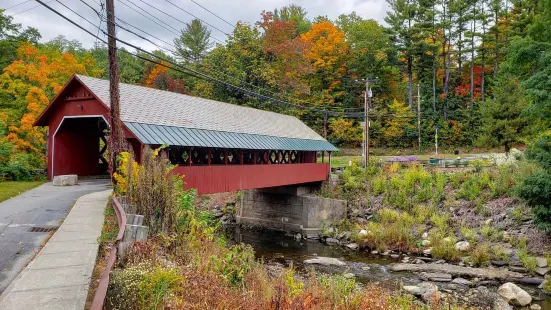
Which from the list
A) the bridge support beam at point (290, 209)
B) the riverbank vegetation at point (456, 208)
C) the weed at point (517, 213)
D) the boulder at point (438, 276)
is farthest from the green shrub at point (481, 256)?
the bridge support beam at point (290, 209)

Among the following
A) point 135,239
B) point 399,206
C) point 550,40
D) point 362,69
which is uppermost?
point 362,69

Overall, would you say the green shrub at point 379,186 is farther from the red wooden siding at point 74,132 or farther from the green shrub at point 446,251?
the red wooden siding at point 74,132

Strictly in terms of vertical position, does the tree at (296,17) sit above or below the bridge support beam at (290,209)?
above

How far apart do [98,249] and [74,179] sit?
35.2 ft

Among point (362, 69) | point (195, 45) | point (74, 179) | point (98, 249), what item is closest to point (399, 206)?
point (74, 179)

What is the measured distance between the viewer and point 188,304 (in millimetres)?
4703

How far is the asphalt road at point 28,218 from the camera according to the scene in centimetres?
643

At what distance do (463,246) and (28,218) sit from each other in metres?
14.8

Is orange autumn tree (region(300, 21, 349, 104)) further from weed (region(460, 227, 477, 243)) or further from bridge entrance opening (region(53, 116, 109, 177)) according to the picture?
bridge entrance opening (region(53, 116, 109, 177))

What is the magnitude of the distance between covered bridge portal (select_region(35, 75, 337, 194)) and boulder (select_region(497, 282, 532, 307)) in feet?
32.2

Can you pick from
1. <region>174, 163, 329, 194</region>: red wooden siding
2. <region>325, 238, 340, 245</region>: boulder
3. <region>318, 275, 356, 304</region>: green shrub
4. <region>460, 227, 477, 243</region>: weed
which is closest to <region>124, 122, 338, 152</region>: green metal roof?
<region>174, 163, 329, 194</region>: red wooden siding

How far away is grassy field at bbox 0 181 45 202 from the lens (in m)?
13.2

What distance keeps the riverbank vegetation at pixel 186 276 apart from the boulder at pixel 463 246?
8550 mm

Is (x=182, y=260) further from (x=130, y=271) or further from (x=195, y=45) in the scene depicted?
(x=195, y=45)
